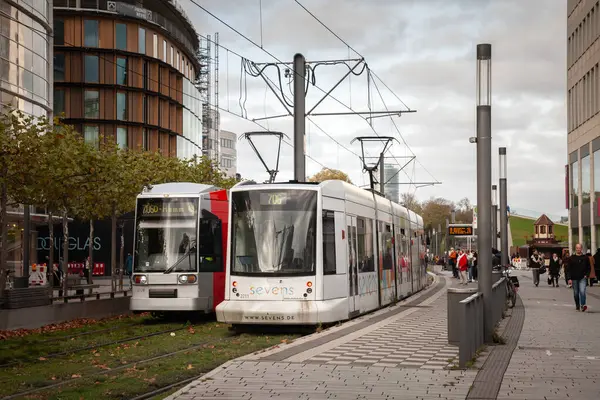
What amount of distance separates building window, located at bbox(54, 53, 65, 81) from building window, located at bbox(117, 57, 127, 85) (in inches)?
153

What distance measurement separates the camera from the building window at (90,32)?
6719 centimetres

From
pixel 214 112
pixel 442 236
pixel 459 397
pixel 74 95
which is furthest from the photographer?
pixel 442 236

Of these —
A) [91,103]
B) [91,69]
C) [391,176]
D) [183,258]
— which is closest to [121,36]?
[91,69]

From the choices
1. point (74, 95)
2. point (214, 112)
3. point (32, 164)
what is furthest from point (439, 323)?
point (214, 112)

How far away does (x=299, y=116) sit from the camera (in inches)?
1000

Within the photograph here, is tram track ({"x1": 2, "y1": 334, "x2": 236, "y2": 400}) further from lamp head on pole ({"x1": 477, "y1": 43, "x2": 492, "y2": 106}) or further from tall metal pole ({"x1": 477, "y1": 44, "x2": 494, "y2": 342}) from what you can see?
lamp head on pole ({"x1": 477, "y1": 43, "x2": 492, "y2": 106})

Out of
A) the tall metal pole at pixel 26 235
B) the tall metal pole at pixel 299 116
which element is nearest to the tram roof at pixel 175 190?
the tall metal pole at pixel 299 116

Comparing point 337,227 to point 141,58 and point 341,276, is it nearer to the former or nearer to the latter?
point 341,276

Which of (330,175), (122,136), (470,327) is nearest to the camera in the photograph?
(470,327)

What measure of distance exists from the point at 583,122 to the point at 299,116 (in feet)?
134

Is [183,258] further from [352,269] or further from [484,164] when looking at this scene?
[484,164]

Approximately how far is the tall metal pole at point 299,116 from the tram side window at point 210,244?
3161 millimetres

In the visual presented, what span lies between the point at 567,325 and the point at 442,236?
4332 inches

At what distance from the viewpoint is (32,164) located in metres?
22.0
